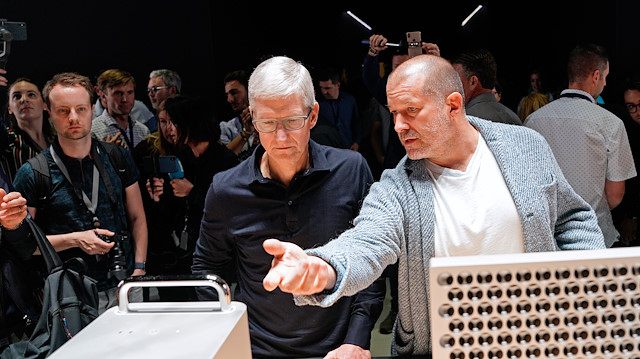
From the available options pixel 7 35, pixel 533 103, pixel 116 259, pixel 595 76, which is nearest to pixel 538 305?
pixel 116 259

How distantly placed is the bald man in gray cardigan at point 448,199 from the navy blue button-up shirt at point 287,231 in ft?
0.72

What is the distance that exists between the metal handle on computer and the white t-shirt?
608 millimetres

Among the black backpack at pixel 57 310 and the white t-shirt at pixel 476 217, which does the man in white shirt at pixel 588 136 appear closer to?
the white t-shirt at pixel 476 217

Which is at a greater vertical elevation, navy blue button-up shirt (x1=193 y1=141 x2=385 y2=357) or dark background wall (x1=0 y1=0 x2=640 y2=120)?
dark background wall (x1=0 y1=0 x2=640 y2=120)

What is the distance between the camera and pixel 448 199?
4.80 feet

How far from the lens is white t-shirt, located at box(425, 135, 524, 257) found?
1422 millimetres

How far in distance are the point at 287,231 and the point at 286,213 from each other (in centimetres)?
5

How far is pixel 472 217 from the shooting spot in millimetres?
1433

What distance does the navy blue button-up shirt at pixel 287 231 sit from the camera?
168 centimetres

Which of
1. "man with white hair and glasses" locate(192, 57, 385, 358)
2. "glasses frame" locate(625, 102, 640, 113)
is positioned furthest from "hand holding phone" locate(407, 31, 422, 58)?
"glasses frame" locate(625, 102, 640, 113)

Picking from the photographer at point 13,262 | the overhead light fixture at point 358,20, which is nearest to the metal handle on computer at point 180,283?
the photographer at point 13,262

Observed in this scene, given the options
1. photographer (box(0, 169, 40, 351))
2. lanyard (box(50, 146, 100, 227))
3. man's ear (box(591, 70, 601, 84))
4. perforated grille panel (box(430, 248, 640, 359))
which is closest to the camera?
perforated grille panel (box(430, 248, 640, 359))

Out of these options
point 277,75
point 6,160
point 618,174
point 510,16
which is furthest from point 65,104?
point 510,16

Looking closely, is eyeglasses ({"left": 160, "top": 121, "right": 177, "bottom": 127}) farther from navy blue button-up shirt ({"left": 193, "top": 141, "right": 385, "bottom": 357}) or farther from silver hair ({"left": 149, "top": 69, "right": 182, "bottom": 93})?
navy blue button-up shirt ({"left": 193, "top": 141, "right": 385, "bottom": 357})
